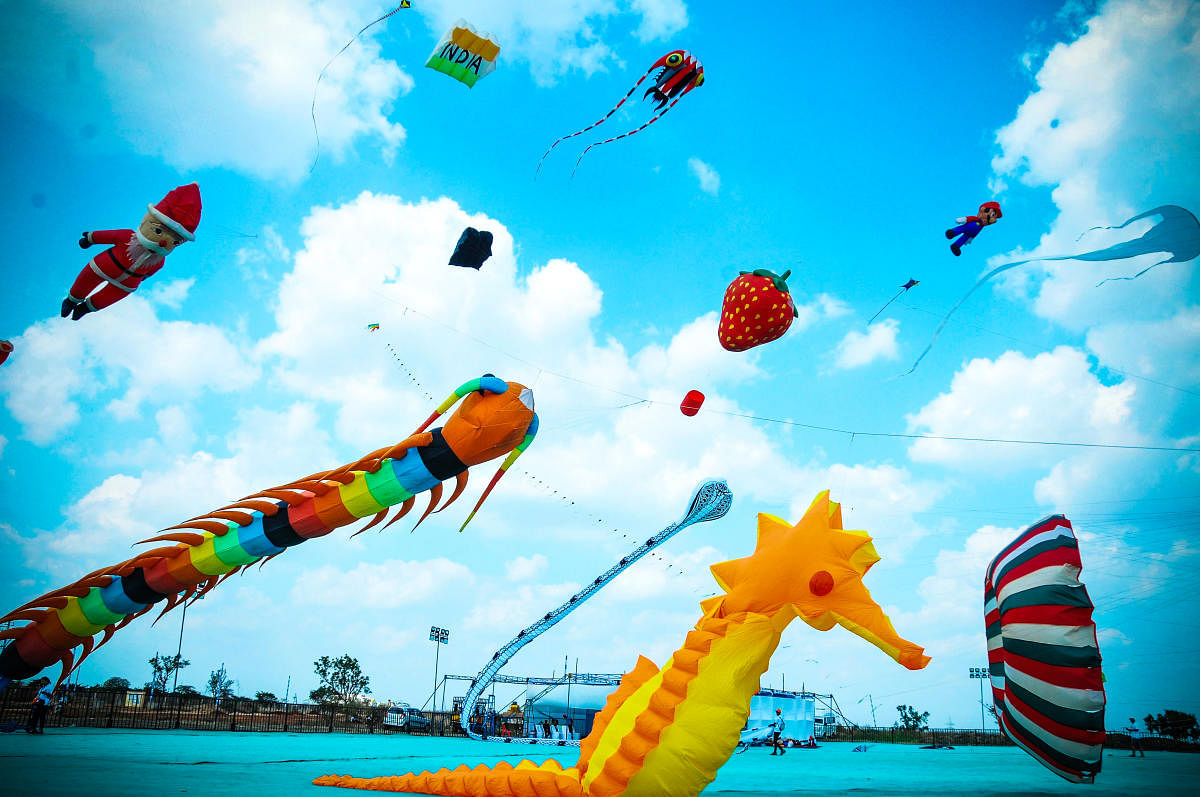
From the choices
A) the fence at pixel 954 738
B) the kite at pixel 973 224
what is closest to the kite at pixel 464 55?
the kite at pixel 973 224

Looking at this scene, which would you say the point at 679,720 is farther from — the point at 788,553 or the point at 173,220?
the point at 173,220

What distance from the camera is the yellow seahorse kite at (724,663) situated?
6766mm

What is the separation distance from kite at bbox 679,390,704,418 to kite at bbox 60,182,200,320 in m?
8.05

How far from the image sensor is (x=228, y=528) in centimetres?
793

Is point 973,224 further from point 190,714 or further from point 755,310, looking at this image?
point 190,714

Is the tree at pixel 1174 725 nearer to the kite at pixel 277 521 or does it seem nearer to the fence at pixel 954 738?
the fence at pixel 954 738

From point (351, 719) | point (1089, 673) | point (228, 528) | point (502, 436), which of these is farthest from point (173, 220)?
point (351, 719)

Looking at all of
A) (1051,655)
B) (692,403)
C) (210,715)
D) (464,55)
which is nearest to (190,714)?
(210,715)

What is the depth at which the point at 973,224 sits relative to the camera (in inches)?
450

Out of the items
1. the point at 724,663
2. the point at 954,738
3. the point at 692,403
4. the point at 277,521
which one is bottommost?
the point at 954,738

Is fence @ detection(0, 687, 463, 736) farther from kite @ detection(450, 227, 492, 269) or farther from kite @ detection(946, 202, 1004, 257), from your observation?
kite @ detection(946, 202, 1004, 257)

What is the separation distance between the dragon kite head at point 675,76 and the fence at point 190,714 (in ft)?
69.5

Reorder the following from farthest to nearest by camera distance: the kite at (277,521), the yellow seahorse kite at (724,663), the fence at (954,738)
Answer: the fence at (954,738) → the kite at (277,521) → the yellow seahorse kite at (724,663)

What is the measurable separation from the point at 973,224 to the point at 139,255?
1168cm
